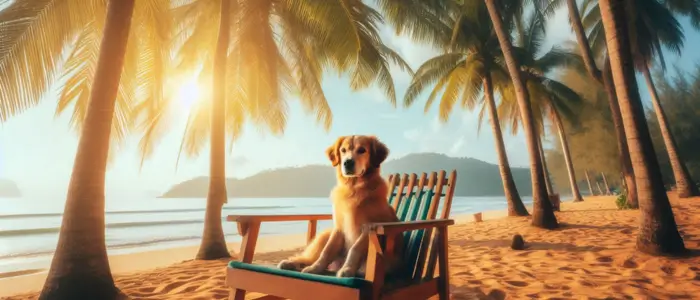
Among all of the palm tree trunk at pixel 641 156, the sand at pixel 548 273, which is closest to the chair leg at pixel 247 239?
the sand at pixel 548 273

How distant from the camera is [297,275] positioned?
1911 mm

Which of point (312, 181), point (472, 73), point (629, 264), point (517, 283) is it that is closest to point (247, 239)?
point (517, 283)

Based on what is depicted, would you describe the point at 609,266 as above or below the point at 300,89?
below

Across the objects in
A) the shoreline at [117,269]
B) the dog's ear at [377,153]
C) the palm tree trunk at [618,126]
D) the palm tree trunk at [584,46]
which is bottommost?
the shoreline at [117,269]

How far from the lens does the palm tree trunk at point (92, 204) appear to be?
11.6 ft

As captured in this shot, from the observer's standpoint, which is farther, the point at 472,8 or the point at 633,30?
the point at 472,8

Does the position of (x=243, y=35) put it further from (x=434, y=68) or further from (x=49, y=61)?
(x=434, y=68)

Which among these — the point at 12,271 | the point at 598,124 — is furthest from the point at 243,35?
the point at 598,124

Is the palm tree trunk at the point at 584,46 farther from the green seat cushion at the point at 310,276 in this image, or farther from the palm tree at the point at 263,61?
the green seat cushion at the point at 310,276

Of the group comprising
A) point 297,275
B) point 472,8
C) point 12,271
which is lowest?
point 12,271

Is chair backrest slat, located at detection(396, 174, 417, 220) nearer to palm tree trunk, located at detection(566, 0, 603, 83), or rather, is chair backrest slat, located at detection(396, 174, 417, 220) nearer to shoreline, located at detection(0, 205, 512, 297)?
shoreline, located at detection(0, 205, 512, 297)

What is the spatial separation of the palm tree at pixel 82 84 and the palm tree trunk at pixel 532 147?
22.5 ft

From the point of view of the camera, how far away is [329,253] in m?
2.24

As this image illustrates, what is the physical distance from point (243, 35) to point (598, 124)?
2280cm
